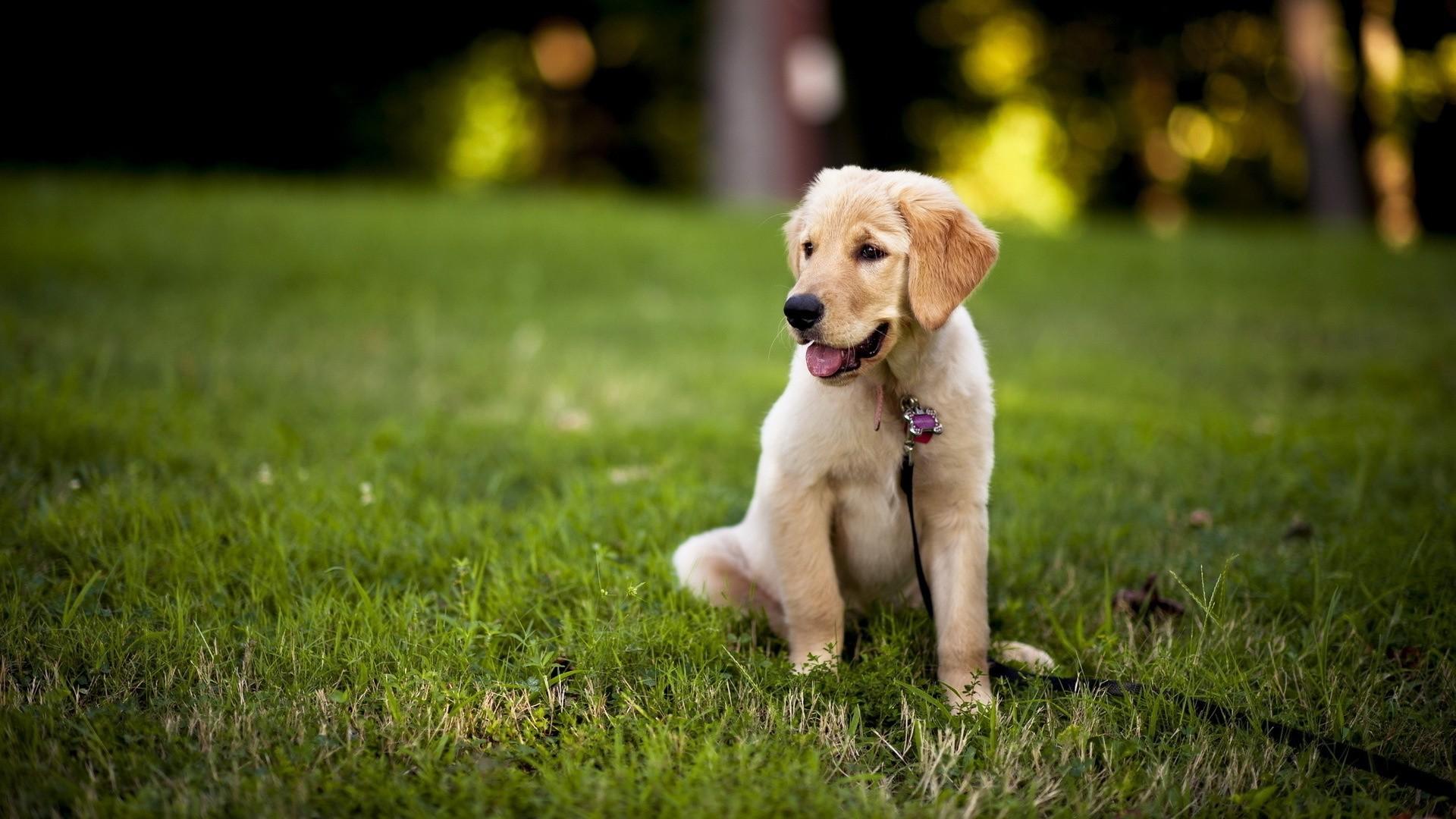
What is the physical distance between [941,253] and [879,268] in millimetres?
167

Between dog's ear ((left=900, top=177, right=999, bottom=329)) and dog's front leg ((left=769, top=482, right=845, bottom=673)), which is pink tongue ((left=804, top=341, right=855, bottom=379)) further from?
dog's front leg ((left=769, top=482, right=845, bottom=673))

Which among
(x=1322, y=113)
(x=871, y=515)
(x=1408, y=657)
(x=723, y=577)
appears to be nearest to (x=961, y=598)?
(x=871, y=515)

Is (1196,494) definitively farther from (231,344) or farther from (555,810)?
(231,344)

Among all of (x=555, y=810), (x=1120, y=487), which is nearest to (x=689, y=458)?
(x=1120, y=487)

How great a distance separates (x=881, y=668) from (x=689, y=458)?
2.01 m

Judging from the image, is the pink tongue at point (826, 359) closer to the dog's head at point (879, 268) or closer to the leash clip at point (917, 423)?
the dog's head at point (879, 268)

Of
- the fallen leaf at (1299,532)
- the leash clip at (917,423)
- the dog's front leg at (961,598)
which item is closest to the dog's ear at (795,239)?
the leash clip at (917,423)

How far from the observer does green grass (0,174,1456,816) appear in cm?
240

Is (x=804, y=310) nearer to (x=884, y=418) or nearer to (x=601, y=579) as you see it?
(x=884, y=418)

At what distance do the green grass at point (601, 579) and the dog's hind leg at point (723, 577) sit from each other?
0.24ft

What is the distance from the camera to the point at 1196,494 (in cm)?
439

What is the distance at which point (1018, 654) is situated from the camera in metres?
3.11

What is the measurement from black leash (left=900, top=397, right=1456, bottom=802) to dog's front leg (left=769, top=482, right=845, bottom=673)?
0.24 meters

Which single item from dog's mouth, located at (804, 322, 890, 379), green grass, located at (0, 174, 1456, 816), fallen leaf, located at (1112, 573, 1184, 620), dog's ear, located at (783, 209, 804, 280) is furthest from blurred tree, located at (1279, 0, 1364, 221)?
dog's mouth, located at (804, 322, 890, 379)
